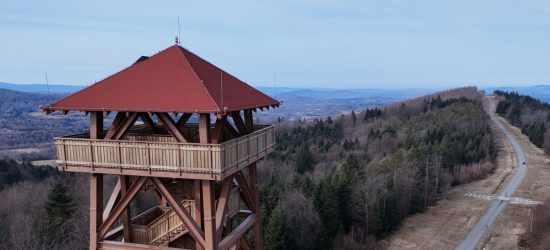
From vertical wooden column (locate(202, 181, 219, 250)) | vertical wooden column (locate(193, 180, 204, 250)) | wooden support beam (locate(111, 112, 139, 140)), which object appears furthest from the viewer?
vertical wooden column (locate(193, 180, 204, 250))

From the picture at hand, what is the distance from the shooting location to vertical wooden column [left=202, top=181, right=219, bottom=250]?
12.7 metres

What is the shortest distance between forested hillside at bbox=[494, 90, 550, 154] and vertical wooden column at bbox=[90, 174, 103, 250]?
90.0 m

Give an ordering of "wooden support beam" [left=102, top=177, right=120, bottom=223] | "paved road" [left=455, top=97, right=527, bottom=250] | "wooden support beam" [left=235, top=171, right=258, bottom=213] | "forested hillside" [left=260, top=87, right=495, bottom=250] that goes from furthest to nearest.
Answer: "paved road" [left=455, top=97, right=527, bottom=250]
"forested hillside" [left=260, top=87, right=495, bottom=250]
"wooden support beam" [left=235, top=171, right=258, bottom=213]
"wooden support beam" [left=102, top=177, right=120, bottom=223]

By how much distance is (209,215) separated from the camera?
12.7 meters

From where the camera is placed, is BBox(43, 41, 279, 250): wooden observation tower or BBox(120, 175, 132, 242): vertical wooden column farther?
BBox(120, 175, 132, 242): vertical wooden column

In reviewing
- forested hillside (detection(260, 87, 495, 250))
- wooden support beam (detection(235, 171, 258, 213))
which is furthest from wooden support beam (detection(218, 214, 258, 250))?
forested hillside (detection(260, 87, 495, 250))

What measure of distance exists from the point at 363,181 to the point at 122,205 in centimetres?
3907

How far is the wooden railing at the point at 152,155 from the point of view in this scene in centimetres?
1207

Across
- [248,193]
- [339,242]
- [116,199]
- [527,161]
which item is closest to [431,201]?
[339,242]

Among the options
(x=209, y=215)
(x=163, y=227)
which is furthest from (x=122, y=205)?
(x=209, y=215)

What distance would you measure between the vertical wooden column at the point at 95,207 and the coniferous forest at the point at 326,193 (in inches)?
664

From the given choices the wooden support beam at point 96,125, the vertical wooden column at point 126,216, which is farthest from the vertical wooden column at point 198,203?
the wooden support beam at point 96,125

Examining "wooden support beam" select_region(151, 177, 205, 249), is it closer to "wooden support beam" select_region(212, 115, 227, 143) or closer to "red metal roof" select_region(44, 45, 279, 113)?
"wooden support beam" select_region(212, 115, 227, 143)

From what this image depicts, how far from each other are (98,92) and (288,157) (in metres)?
59.3
